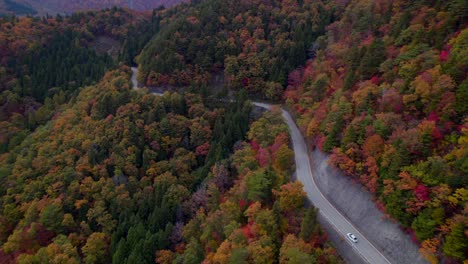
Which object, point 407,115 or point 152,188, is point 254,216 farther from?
point 152,188

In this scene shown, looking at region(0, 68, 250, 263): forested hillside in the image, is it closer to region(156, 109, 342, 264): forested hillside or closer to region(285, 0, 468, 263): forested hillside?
region(156, 109, 342, 264): forested hillside

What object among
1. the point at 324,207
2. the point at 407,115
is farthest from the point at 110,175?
the point at 407,115

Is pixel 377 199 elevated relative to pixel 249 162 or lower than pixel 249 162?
elevated

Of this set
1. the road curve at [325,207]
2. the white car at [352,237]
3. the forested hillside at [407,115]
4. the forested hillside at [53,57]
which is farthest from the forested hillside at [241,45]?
the white car at [352,237]

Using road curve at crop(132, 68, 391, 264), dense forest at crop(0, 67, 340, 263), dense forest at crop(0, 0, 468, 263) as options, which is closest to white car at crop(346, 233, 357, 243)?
road curve at crop(132, 68, 391, 264)

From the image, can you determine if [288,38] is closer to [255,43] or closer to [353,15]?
[255,43]

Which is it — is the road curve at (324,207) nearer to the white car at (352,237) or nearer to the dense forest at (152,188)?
the white car at (352,237)

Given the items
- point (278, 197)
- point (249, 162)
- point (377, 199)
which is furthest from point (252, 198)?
point (377, 199)
